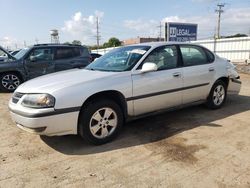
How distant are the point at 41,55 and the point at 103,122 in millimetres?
6299

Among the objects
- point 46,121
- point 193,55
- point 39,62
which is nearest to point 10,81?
point 39,62

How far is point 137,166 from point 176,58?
243 cm

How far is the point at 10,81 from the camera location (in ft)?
29.9

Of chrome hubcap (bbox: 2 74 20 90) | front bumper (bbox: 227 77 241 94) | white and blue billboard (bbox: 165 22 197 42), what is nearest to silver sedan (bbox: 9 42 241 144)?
front bumper (bbox: 227 77 241 94)

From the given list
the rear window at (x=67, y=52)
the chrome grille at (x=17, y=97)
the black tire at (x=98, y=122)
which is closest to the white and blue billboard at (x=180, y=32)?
the rear window at (x=67, y=52)

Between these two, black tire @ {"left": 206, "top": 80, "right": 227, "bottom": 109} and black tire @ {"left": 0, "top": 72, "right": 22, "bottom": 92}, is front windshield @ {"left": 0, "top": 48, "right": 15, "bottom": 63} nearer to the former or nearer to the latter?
black tire @ {"left": 0, "top": 72, "right": 22, "bottom": 92}

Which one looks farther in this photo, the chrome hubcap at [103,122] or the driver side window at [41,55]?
the driver side window at [41,55]

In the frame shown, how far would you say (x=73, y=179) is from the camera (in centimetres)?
315

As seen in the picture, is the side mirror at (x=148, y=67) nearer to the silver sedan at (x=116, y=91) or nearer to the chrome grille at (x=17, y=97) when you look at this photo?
the silver sedan at (x=116, y=91)

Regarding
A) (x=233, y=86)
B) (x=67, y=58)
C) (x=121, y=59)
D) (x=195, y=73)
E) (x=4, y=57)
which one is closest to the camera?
(x=121, y=59)

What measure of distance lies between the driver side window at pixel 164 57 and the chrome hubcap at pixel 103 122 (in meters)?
1.14

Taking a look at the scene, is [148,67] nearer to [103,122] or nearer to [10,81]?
[103,122]

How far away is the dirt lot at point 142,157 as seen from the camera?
3.10m

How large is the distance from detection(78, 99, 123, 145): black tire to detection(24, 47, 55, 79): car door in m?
5.97
